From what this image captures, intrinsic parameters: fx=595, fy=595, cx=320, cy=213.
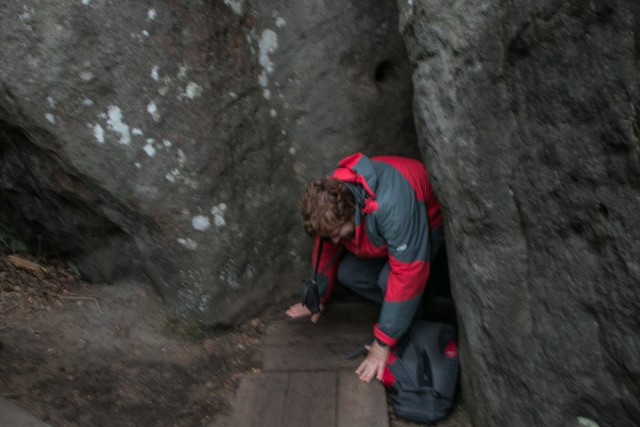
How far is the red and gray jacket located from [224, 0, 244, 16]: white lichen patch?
3.12 ft

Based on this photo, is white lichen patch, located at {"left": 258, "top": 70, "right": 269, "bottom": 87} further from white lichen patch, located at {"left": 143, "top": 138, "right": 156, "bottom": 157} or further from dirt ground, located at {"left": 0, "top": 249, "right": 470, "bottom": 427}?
dirt ground, located at {"left": 0, "top": 249, "right": 470, "bottom": 427}

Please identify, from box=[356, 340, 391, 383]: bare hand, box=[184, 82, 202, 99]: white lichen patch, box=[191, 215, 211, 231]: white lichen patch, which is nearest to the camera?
box=[356, 340, 391, 383]: bare hand

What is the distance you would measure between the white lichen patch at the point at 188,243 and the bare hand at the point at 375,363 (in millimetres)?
1000

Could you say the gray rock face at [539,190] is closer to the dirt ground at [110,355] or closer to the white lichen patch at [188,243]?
the dirt ground at [110,355]

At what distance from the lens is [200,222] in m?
2.93

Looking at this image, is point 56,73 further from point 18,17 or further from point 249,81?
point 249,81

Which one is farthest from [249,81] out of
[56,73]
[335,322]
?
[335,322]

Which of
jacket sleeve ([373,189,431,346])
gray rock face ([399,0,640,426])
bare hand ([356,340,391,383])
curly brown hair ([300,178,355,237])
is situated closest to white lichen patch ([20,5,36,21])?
curly brown hair ([300,178,355,237])

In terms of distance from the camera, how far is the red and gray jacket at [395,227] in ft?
8.27

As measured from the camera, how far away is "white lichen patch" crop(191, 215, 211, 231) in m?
2.92

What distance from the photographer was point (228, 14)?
2.90 meters

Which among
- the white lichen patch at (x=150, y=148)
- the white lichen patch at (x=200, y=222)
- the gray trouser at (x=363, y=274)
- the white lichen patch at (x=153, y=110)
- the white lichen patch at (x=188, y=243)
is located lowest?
the gray trouser at (x=363, y=274)

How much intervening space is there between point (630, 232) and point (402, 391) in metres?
1.45

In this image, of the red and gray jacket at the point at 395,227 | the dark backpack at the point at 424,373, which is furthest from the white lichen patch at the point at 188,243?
the dark backpack at the point at 424,373
